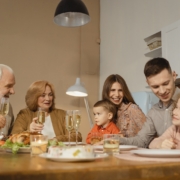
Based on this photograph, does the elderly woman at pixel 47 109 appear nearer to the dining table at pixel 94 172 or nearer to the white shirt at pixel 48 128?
the white shirt at pixel 48 128

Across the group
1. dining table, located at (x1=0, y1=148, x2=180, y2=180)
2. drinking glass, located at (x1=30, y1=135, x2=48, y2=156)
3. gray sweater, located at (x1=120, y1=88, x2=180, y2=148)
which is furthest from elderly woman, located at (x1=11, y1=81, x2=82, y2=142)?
dining table, located at (x1=0, y1=148, x2=180, y2=180)

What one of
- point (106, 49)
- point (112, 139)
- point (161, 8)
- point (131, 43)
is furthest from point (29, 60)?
point (112, 139)

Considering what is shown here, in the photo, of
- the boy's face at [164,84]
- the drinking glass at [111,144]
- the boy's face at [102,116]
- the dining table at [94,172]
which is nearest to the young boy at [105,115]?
the boy's face at [102,116]

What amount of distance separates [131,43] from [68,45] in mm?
1097

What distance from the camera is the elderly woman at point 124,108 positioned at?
2262mm

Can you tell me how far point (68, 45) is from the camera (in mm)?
4262

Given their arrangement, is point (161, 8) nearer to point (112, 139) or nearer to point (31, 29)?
→ point (31, 29)

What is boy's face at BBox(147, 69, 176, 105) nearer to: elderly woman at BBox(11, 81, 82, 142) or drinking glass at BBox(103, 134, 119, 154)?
drinking glass at BBox(103, 134, 119, 154)

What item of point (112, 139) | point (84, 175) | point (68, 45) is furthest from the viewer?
point (68, 45)

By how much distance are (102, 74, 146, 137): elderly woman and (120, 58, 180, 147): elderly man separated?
336 millimetres

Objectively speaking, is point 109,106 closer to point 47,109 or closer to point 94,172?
point 47,109

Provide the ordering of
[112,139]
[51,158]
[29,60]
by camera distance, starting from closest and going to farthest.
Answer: [51,158] < [112,139] < [29,60]

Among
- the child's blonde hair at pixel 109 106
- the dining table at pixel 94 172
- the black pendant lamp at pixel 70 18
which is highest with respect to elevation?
the black pendant lamp at pixel 70 18

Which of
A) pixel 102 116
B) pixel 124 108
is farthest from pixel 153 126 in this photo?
pixel 102 116
